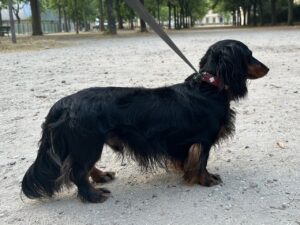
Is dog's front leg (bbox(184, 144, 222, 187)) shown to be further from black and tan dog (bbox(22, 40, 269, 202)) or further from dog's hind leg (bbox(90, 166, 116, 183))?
dog's hind leg (bbox(90, 166, 116, 183))

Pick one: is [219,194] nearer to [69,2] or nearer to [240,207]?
[240,207]

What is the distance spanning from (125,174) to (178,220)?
3.95 feet

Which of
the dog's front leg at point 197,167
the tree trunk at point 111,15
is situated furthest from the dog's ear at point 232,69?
the tree trunk at point 111,15

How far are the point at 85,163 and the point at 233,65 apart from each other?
1626 millimetres

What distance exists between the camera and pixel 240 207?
149 inches

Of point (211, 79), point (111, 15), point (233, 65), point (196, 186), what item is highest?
point (111, 15)

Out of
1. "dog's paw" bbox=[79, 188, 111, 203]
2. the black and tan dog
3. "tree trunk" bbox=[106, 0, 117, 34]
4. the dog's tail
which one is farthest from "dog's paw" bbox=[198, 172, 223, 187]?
"tree trunk" bbox=[106, 0, 117, 34]

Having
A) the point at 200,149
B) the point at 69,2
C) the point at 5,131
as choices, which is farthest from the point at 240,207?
the point at 69,2

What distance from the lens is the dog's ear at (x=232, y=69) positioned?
4.16m

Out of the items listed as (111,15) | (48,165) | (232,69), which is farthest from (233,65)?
(111,15)

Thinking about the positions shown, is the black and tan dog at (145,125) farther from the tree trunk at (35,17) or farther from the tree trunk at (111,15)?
the tree trunk at (35,17)

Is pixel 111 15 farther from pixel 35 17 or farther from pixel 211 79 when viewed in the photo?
pixel 211 79

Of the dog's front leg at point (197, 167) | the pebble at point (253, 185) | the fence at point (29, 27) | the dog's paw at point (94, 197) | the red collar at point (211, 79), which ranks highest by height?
the fence at point (29, 27)

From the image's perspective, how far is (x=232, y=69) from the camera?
13.7 ft
